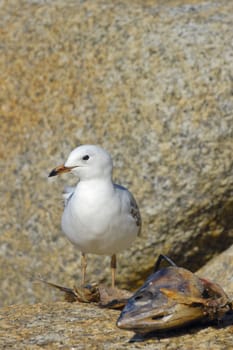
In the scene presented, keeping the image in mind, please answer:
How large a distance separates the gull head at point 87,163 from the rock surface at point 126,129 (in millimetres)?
1971

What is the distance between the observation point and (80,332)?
21.8ft

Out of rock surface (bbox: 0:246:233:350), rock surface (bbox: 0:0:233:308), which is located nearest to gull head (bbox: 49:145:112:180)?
rock surface (bbox: 0:246:233:350)

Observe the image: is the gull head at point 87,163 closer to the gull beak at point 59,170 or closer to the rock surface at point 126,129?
Result: the gull beak at point 59,170

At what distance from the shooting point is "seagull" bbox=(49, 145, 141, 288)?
834 cm

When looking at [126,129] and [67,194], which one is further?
[126,129]

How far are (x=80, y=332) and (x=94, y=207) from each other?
1921mm

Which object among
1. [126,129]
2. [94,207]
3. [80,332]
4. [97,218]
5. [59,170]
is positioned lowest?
[80,332]

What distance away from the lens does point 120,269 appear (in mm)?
10602

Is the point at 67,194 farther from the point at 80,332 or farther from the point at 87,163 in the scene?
the point at 80,332

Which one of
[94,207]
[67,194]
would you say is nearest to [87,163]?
[94,207]

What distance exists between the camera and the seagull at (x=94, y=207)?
8.34 metres

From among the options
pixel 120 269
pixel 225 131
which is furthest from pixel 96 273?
pixel 225 131

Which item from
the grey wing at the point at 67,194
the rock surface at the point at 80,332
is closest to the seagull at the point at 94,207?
the grey wing at the point at 67,194

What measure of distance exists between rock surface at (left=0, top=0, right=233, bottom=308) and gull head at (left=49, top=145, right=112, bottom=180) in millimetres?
1971
